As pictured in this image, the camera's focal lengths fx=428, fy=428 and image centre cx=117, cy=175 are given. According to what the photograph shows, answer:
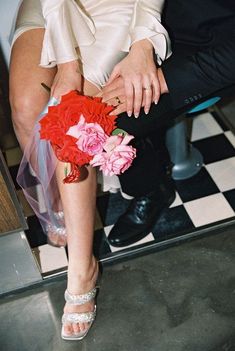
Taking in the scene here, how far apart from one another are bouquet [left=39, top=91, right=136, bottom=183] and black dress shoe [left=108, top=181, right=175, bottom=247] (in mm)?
578

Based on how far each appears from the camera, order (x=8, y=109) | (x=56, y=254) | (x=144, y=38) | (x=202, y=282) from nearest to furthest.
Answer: (x=144, y=38) → (x=202, y=282) → (x=56, y=254) → (x=8, y=109)

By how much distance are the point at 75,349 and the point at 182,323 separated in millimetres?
363

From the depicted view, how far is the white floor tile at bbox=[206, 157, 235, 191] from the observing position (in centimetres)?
185

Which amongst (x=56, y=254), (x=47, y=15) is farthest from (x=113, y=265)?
(x=47, y=15)

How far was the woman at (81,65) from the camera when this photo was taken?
126 centimetres

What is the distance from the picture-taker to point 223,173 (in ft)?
6.24

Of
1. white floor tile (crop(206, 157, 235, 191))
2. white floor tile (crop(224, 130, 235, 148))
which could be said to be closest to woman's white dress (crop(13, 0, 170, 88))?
white floor tile (crop(206, 157, 235, 191))

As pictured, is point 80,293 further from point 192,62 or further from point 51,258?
point 192,62

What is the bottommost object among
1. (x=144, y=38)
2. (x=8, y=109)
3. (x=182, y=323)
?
(x=182, y=323)

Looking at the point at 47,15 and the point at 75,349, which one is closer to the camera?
the point at 47,15

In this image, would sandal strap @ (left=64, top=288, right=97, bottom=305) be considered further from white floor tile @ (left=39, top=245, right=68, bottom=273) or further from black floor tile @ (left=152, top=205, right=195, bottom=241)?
black floor tile @ (left=152, top=205, right=195, bottom=241)

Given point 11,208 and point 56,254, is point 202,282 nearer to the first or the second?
point 56,254

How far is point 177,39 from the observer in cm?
138

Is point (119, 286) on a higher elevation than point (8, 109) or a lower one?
lower
